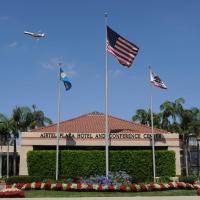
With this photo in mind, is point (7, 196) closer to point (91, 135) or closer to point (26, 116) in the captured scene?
point (91, 135)

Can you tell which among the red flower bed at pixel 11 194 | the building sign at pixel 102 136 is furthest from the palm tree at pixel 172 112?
the red flower bed at pixel 11 194

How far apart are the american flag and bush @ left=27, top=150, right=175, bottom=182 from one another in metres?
15.2

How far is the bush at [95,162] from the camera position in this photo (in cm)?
4684

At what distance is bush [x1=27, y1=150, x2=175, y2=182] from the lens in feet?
154

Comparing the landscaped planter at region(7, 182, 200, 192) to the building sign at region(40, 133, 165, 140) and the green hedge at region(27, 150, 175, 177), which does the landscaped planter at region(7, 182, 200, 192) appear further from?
the building sign at region(40, 133, 165, 140)

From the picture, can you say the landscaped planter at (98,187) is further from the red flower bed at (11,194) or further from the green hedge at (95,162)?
the green hedge at (95,162)

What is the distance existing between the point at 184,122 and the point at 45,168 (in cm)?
2435

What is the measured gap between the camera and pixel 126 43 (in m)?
34.8

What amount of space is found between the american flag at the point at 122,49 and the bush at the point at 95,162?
49.7 ft

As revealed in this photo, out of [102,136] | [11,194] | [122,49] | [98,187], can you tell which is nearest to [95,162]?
[102,136]

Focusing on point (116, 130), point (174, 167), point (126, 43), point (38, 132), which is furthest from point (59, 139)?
point (126, 43)

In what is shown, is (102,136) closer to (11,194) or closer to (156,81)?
(156,81)

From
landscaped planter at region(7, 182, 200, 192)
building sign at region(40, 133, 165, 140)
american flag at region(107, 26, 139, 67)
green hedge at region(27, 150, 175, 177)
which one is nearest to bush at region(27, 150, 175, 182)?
green hedge at region(27, 150, 175, 177)

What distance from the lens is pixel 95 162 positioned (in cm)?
4694
